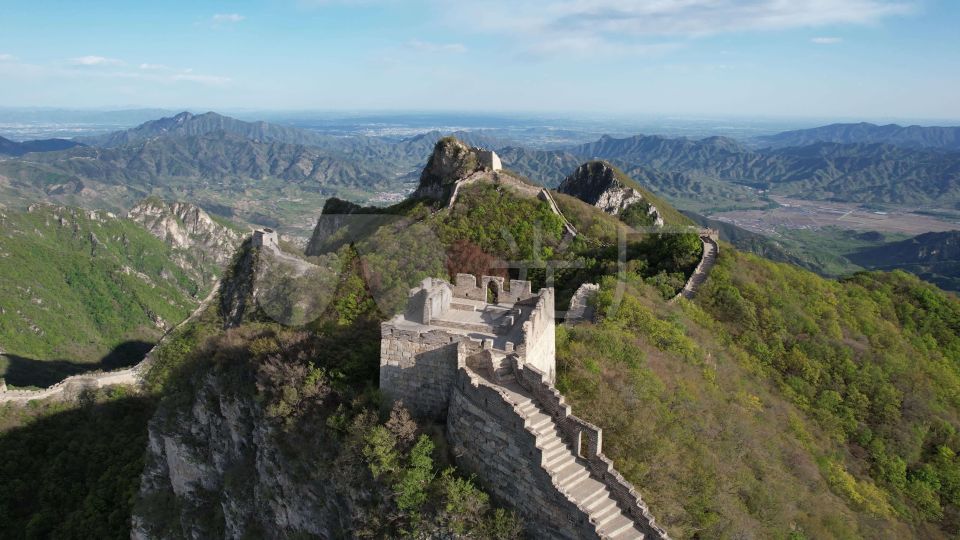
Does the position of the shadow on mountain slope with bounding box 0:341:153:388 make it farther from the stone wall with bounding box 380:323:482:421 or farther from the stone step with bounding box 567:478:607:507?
the stone step with bounding box 567:478:607:507

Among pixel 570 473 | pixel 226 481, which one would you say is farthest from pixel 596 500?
pixel 226 481

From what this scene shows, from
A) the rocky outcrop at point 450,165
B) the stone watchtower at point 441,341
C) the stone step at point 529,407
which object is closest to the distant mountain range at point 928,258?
the rocky outcrop at point 450,165

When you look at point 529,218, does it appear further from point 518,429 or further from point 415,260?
point 518,429

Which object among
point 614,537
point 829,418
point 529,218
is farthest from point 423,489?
point 529,218

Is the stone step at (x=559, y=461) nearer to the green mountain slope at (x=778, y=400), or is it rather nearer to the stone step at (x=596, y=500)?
the stone step at (x=596, y=500)

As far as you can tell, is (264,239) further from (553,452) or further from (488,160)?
(553,452)

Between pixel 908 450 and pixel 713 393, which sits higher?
pixel 713 393

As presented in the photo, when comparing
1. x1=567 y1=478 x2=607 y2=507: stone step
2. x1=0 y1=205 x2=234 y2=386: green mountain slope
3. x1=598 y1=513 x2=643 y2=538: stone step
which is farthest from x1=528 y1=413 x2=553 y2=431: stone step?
x1=0 y1=205 x2=234 y2=386: green mountain slope
